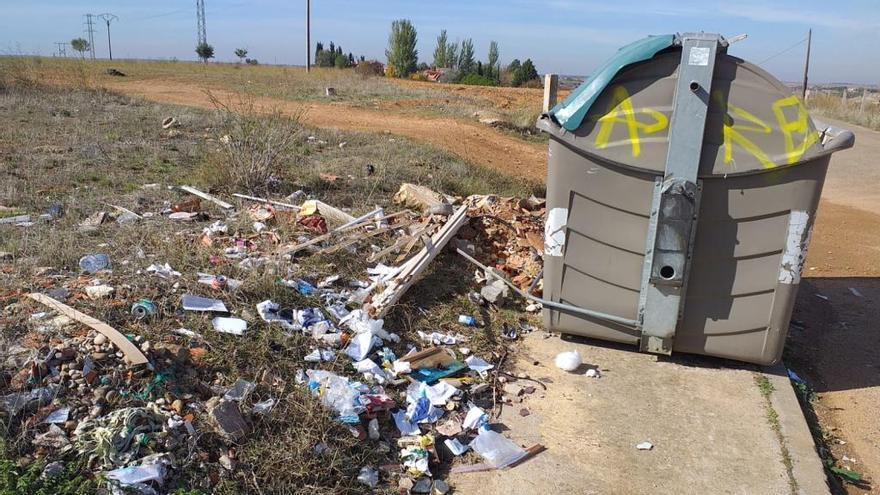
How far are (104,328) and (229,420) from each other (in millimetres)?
844

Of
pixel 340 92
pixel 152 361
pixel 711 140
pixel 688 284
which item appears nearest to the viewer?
pixel 152 361

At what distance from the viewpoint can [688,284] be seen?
136 inches

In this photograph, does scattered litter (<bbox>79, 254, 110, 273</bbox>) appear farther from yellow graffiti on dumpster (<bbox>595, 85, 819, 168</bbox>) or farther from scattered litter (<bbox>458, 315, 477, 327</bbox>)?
yellow graffiti on dumpster (<bbox>595, 85, 819, 168</bbox>)

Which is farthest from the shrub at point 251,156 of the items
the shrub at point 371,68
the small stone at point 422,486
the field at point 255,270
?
the shrub at point 371,68

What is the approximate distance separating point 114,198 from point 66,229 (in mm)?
1133

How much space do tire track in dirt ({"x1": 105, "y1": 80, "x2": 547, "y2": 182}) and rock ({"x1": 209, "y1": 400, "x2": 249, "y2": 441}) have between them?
5.90 metres

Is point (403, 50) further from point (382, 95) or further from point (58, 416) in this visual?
point (58, 416)

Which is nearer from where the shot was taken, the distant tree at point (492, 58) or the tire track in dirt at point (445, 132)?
the tire track in dirt at point (445, 132)

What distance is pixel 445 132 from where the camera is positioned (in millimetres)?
11922

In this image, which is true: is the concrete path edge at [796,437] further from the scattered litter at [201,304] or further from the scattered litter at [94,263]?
the scattered litter at [94,263]

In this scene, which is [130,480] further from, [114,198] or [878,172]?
[878,172]

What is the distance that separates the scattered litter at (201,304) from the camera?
3469mm

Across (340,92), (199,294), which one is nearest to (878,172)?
(199,294)

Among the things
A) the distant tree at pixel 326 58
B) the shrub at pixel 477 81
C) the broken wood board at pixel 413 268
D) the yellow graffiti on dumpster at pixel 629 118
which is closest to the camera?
the yellow graffiti on dumpster at pixel 629 118
